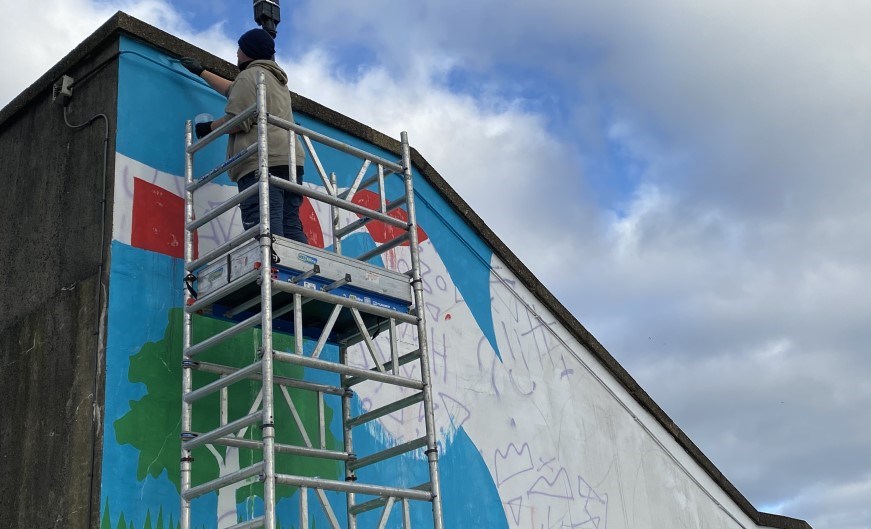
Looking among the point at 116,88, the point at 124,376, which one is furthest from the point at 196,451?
the point at 116,88

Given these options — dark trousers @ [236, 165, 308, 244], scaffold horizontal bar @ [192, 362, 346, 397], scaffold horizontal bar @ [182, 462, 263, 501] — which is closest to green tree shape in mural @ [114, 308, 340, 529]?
scaffold horizontal bar @ [192, 362, 346, 397]

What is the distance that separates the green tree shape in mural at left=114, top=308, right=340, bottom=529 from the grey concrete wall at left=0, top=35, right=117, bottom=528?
1.04 ft

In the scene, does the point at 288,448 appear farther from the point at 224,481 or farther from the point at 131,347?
the point at 131,347

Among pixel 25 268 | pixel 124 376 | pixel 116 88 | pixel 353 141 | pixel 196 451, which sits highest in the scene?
pixel 353 141

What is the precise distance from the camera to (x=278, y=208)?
24.3ft

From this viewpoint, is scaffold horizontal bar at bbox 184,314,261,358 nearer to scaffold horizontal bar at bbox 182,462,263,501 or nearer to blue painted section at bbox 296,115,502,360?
scaffold horizontal bar at bbox 182,462,263,501

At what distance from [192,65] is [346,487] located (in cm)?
382

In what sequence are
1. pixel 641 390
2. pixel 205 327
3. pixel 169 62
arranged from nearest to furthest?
pixel 205 327, pixel 169 62, pixel 641 390

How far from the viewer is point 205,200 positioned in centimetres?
838

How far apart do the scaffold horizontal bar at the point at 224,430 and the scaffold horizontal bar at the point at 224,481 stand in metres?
0.26

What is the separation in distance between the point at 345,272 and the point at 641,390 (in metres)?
6.83

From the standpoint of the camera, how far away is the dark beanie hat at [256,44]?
26.4 ft

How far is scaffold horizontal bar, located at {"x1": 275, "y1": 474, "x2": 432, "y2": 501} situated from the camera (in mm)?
6211

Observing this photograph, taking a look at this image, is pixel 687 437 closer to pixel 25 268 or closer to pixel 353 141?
pixel 353 141
